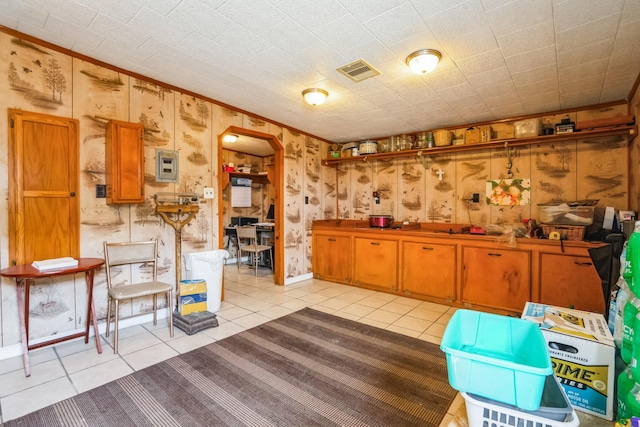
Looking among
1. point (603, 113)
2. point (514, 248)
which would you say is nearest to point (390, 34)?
point (514, 248)

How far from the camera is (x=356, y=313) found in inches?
141

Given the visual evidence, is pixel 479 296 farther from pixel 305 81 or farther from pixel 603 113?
pixel 305 81

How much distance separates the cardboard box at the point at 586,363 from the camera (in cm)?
126

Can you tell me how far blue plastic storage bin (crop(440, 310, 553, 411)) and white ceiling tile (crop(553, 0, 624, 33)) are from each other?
82.2 inches

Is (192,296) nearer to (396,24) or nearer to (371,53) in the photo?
(371,53)

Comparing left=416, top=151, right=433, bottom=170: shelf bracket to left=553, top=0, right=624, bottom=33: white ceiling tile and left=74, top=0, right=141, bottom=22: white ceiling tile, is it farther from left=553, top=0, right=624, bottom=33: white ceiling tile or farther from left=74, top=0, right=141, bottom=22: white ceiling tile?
left=74, top=0, right=141, bottom=22: white ceiling tile

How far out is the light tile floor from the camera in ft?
6.54

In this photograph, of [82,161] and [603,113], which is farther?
[603,113]

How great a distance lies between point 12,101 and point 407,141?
463 centimetres

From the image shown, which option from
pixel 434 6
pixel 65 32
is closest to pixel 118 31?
pixel 65 32

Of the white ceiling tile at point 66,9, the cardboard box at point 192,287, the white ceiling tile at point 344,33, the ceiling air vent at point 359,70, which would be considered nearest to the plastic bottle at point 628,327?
the white ceiling tile at point 344,33

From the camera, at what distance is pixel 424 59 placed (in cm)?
246

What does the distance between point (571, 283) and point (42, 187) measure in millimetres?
5214

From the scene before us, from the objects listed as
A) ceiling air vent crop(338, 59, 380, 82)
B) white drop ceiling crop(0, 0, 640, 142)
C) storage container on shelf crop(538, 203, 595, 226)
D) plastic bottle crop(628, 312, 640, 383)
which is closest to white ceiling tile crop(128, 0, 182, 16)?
white drop ceiling crop(0, 0, 640, 142)
